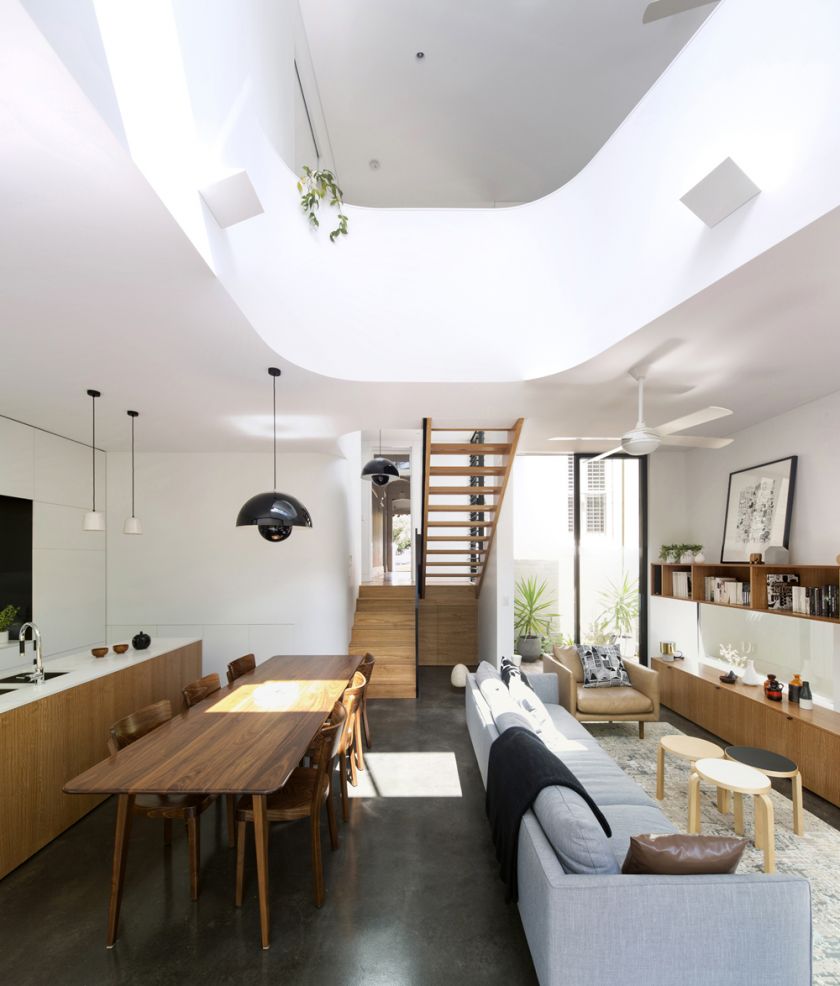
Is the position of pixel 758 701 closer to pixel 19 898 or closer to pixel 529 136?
pixel 19 898

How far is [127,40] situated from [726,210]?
213 centimetres

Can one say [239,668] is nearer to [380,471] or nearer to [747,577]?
[380,471]

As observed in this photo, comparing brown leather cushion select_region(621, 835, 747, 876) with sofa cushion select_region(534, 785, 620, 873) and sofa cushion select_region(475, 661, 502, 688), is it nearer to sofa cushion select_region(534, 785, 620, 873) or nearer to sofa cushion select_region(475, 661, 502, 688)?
sofa cushion select_region(534, 785, 620, 873)

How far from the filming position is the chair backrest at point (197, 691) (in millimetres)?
3656

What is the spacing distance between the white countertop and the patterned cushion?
3871 millimetres

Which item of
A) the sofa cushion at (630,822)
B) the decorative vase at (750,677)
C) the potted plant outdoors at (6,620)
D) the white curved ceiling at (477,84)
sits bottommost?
the sofa cushion at (630,822)

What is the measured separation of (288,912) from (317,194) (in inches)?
152

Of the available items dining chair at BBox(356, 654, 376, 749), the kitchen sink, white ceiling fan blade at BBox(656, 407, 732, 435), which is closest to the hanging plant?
white ceiling fan blade at BBox(656, 407, 732, 435)

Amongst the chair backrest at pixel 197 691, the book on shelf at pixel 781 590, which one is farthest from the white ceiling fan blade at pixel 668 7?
the chair backrest at pixel 197 691

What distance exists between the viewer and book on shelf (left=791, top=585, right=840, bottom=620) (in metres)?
4.00

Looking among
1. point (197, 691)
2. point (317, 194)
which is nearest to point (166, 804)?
point (197, 691)

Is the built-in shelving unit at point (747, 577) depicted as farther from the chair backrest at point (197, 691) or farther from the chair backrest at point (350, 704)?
the chair backrest at point (197, 691)

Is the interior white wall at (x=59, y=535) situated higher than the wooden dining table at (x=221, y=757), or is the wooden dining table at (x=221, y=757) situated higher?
the interior white wall at (x=59, y=535)

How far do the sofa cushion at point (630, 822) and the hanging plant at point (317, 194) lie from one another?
12.0 feet
